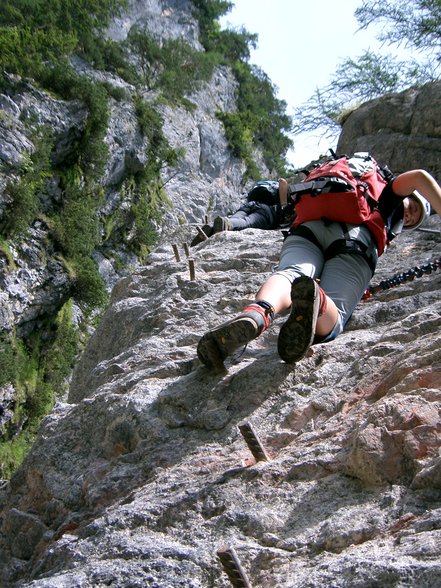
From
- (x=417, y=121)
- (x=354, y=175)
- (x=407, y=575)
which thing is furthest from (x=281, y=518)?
(x=417, y=121)

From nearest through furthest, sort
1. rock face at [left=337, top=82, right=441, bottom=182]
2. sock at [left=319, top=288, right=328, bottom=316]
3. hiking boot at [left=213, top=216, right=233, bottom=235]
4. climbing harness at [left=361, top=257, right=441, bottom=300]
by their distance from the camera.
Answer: sock at [left=319, top=288, right=328, bottom=316], climbing harness at [left=361, top=257, right=441, bottom=300], hiking boot at [left=213, top=216, right=233, bottom=235], rock face at [left=337, top=82, right=441, bottom=182]

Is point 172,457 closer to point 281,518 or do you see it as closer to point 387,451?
point 281,518

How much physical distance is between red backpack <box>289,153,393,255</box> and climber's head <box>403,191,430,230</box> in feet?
0.62

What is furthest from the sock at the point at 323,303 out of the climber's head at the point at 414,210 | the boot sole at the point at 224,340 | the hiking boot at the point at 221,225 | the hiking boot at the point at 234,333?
the hiking boot at the point at 221,225

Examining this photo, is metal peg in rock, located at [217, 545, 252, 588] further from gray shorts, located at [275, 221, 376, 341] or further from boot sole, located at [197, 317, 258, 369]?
gray shorts, located at [275, 221, 376, 341]

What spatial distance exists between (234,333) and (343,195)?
119 cm

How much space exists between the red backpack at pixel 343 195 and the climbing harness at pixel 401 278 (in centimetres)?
72

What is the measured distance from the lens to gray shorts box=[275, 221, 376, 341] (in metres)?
3.87

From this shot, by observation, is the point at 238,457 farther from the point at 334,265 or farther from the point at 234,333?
the point at 334,265

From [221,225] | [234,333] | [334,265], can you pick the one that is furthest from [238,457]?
[221,225]

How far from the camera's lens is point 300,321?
10.8ft

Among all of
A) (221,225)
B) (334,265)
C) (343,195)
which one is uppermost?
(221,225)

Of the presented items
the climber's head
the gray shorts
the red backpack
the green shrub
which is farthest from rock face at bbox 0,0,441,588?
the green shrub

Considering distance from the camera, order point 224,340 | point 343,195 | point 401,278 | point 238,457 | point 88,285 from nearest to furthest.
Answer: point 238,457
point 224,340
point 343,195
point 401,278
point 88,285
